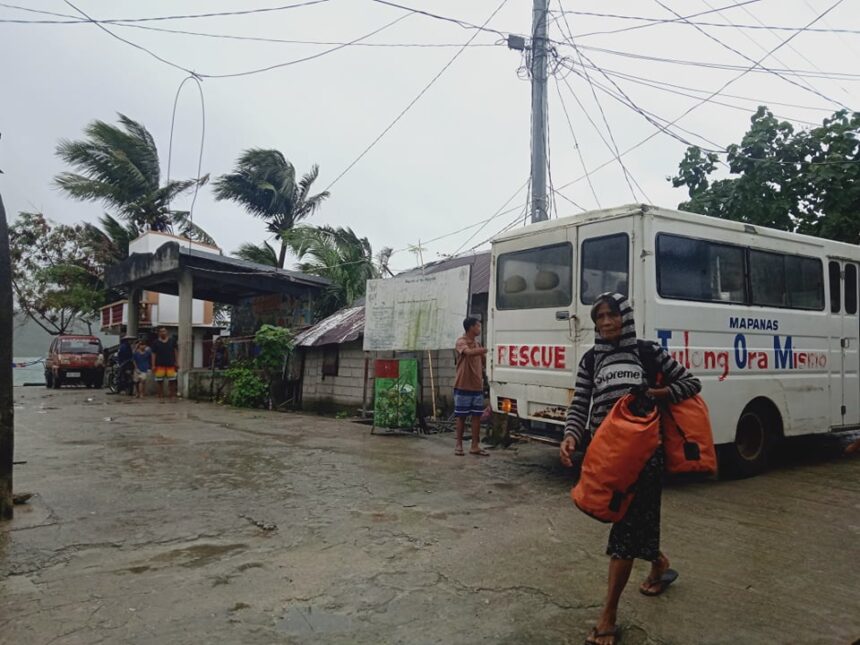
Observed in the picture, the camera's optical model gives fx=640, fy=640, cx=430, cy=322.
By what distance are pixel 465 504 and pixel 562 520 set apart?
86 centimetres

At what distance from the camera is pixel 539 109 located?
35.9 ft

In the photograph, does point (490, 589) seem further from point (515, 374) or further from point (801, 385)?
point (801, 385)

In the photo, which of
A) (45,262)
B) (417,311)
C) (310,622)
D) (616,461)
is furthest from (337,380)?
(45,262)

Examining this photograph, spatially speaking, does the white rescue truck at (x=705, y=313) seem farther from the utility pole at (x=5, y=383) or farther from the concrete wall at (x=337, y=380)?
the concrete wall at (x=337, y=380)

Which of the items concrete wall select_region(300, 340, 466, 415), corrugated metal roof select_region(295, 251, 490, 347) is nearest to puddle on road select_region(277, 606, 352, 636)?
concrete wall select_region(300, 340, 466, 415)

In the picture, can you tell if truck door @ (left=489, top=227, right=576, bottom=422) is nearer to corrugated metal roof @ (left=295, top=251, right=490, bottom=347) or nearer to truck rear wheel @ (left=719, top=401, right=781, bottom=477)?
truck rear wheel @ (left=719, top=401, right=781, bottom=477)

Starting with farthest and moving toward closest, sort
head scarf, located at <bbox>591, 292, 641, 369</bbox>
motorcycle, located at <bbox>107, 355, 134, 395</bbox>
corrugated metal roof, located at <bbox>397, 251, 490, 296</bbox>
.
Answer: motorcycle, located at <bbox>107, 355, 134, 395</bbox>, corrugated metal roof, located at <bbox>397, 251, 490, 296</bbox>, head scarf, located at <bbox>591, 292, 641, 369</bbox>

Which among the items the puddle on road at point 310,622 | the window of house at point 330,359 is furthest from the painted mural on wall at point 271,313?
the puddle on road at point 310,622

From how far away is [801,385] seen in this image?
693cm

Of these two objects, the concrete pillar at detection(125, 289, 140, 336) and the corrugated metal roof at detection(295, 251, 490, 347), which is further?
the concrete pillar at detection(125, 289, 140, 336)

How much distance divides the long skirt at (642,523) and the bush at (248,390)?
11850mm

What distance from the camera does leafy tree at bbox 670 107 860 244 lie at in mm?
10867

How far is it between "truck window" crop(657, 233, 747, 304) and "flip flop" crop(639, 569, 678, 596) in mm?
2827

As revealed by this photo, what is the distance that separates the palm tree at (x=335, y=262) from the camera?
18219mm
